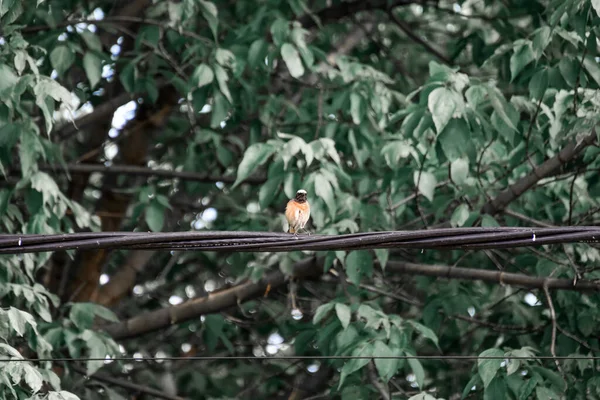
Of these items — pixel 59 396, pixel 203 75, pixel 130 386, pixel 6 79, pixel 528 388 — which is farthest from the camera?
pixel 130 386

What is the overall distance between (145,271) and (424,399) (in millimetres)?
4362

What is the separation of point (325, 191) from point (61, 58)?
1.98m

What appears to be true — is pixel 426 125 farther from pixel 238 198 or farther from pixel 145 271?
pixel 145 271

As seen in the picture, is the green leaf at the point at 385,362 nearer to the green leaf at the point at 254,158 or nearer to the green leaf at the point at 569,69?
the green leaf at the point at 254,158

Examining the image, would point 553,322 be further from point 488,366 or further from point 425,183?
point 425,183

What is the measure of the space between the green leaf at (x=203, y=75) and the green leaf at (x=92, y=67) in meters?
0.69

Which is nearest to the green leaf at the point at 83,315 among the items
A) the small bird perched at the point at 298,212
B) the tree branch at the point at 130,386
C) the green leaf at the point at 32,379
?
the tree branch at the point at 130,386

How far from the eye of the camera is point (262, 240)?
13.7ft

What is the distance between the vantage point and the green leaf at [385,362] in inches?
208

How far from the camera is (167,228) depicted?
8.27 m

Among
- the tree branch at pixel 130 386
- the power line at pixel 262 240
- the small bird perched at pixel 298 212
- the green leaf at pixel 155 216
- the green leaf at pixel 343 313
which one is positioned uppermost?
the power line at pixel 262 240

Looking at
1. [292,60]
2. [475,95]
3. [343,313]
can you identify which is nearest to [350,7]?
[292,60]

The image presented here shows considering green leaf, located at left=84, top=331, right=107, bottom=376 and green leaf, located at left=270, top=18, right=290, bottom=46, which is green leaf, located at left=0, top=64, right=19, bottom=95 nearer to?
green leaf, located at left=84, top=331, right=107, bottom=376

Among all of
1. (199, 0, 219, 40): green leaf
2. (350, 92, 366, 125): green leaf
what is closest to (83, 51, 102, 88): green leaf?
(199, 0, 219, 40): green leaf
